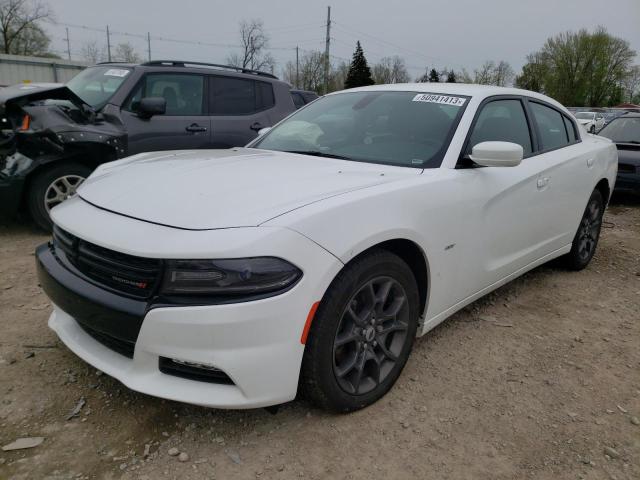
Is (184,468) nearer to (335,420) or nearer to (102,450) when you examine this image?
(102,450)

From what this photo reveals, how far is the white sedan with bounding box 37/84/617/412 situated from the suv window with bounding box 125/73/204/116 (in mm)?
2402

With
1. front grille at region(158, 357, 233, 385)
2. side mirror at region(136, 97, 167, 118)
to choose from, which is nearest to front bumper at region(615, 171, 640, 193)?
side mirror at region(136, 97, 167, 118)

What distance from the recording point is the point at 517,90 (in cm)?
375

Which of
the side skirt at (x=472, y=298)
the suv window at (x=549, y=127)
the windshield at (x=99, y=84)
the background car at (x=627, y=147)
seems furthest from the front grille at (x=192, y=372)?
the background car at (x=627, y=147)

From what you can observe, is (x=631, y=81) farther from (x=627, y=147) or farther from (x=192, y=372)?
(x=192, y=372)

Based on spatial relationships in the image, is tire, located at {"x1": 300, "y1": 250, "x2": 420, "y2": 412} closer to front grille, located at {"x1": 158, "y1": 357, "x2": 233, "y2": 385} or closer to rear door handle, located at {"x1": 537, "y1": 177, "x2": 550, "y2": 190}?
front grille, located at {"x1": 158, "y1": 357, "x2": 233, "y2": 385}

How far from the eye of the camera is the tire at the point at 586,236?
14.2 feet

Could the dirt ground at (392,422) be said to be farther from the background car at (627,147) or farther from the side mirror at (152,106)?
the background car at (627,147)

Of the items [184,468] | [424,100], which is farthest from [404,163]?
[184,468]

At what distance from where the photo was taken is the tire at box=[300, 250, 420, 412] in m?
2.06

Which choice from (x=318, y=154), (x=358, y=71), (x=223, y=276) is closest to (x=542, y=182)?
(x=318, y=154)

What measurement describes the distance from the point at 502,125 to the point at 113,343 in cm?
266

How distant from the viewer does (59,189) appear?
479 centimetres

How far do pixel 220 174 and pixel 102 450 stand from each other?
1.33 metres
